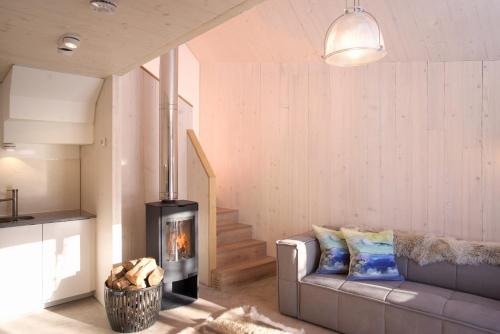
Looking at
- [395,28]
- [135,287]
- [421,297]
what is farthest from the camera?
[395,28]

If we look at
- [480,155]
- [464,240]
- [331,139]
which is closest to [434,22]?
[480,155]

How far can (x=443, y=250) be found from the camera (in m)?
2.88

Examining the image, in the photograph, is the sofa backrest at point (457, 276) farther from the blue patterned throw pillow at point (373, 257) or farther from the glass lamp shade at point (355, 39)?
the glass lamp shade at point (355, 39)

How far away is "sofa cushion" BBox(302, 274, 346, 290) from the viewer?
9.54 feet

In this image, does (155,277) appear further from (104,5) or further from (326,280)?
(104,5)

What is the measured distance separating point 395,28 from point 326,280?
85.5 inches

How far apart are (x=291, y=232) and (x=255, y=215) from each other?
558mm

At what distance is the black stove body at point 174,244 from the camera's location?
3246 millimetres

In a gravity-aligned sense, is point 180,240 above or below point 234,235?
above

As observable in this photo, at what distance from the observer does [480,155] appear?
302 cm

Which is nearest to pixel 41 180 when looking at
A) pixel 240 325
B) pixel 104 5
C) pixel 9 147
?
pixel 9 147

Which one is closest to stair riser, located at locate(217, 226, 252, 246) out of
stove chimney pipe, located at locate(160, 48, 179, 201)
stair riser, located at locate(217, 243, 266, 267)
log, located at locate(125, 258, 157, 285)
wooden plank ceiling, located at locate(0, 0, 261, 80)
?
stair riser, located at locate(217, 243, 266, 267)

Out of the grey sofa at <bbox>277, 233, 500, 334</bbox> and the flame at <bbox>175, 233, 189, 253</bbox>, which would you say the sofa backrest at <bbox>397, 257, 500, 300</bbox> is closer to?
the grey sofa at <bbox>277, 233, 500, 334</bbox>

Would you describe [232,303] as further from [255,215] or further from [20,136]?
[20,136]
